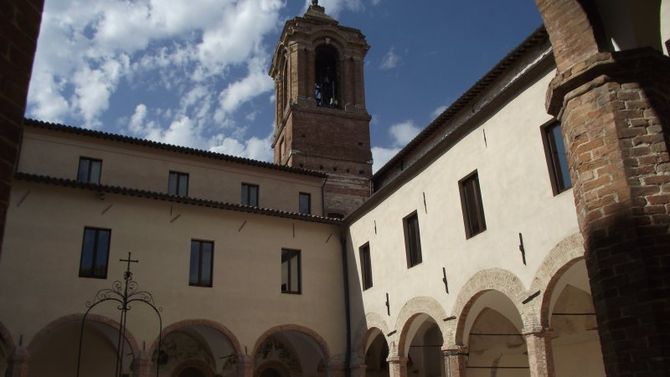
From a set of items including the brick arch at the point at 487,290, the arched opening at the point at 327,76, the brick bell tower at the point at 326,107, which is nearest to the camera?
the brick arch at the point at 487,290

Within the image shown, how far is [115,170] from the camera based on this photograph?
18.1 meters

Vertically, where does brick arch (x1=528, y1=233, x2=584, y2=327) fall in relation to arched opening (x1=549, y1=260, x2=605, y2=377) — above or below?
above

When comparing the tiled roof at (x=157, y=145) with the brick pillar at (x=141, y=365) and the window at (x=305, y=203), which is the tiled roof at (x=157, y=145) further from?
the brick pillar at (x=141, y=365)

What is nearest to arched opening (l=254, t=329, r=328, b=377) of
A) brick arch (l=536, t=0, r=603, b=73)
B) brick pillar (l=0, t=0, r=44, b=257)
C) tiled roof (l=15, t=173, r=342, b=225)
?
tiled roof (l=15, t=173, r=342, b=225)

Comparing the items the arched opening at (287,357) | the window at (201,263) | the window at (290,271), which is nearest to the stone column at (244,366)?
the window at (201,263)

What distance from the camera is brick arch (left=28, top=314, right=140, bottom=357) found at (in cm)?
1313

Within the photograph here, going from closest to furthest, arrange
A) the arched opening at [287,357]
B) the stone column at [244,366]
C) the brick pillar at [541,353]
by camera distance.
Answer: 1. the brick pillar at [541,353]
2. the stone column at [244,366]
3. the arched opening at [287,357]

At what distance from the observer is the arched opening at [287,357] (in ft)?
59.1

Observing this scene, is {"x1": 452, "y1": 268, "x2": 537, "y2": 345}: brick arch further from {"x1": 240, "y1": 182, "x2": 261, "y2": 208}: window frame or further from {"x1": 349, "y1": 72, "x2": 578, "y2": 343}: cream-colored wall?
{"x1": 240, "y1": 182, "x2": 261, "y2": 208}: window frame

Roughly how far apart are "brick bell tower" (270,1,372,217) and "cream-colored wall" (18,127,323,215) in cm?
337

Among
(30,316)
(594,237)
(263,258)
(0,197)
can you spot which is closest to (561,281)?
(594,237)

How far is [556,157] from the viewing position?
10.5m

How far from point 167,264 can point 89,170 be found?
442 cm

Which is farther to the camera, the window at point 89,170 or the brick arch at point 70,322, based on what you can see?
the window at point 89,170
